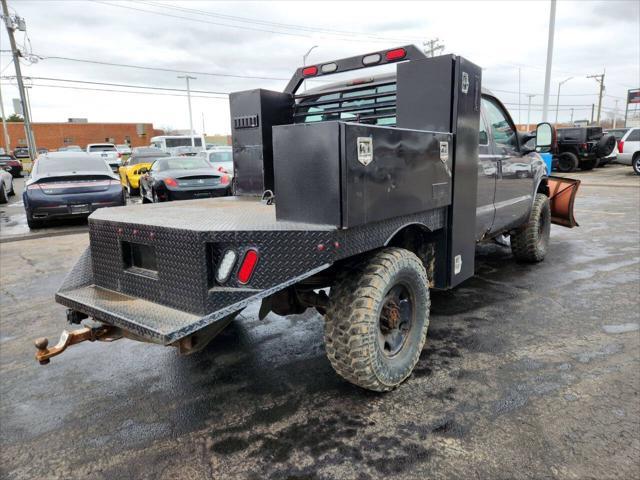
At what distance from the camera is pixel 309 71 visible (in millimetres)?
4473

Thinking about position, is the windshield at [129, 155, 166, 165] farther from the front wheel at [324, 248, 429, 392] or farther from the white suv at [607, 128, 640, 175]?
the white suv at [607, 128, 640, 175]

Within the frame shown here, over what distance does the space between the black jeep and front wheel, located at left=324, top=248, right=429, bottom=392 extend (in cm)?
2100

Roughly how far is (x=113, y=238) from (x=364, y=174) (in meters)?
1.59

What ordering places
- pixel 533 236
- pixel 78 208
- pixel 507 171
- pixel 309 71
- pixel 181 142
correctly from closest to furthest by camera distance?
pixel 309 71, pixel 507 171, pixel 533 236, pixel 78 208, pixel 181 142

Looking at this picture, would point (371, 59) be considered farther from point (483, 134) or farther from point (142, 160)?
point (142, 160)

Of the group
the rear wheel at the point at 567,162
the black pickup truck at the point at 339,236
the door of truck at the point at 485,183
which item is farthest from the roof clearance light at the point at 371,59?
the rear wheel at the point at 567,162

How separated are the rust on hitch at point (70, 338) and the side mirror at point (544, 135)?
4.69m

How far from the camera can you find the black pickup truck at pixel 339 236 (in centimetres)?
232

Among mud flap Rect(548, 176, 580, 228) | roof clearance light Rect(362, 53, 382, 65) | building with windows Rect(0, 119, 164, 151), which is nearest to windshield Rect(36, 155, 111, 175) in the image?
roof clearance light Rect(362, 53, 382, 65)

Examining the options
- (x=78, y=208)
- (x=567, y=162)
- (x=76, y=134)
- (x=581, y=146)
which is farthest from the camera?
(x=76, y=134)

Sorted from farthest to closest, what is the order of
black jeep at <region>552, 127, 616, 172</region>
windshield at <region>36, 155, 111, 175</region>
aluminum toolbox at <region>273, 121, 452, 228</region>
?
black jeep at <region>552, 127, 616, 172</region>
windshield at <region>36, 155, 111, 175</region>
aluminum toolbox at <region>273, 121, 452, 228</region>

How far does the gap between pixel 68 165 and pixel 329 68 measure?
25.8ft

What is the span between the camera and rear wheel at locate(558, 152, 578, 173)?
70.3 feet

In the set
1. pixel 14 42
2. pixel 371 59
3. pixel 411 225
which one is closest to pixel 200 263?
pixel 411 225
